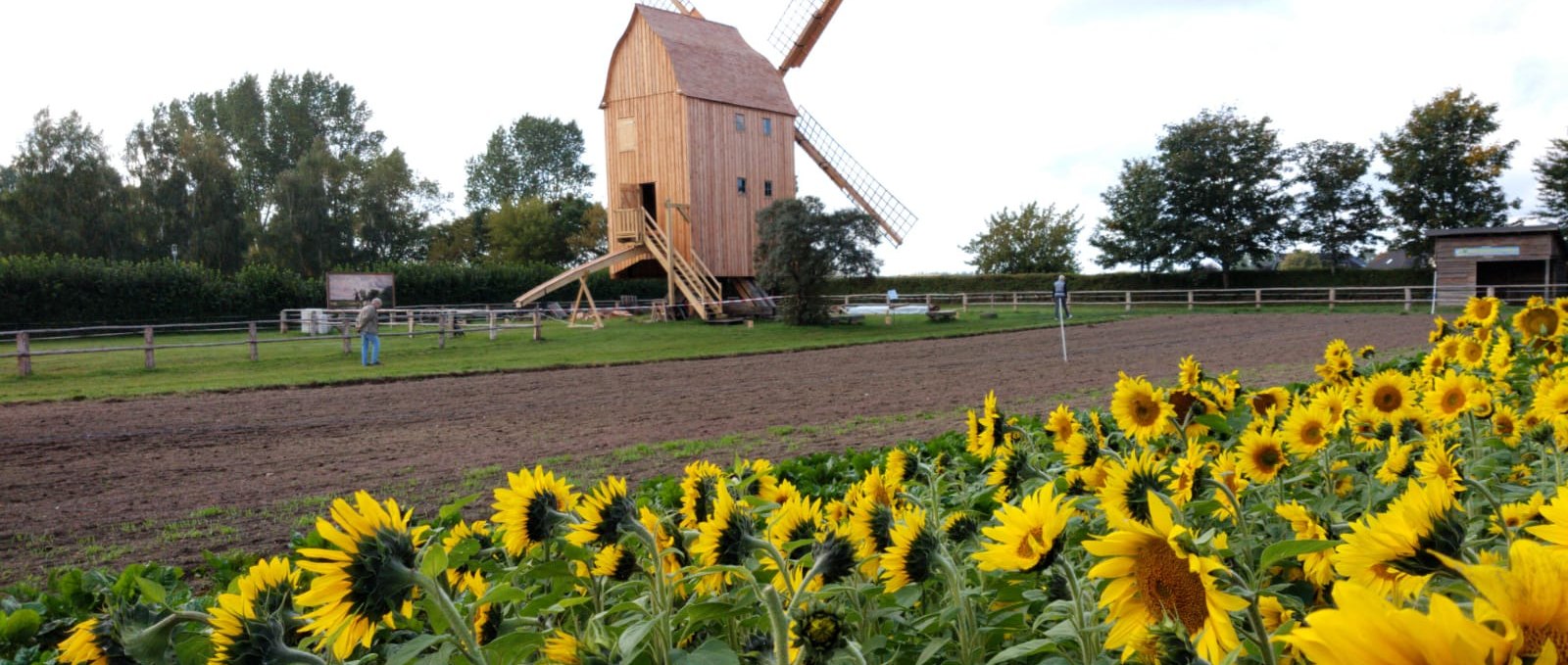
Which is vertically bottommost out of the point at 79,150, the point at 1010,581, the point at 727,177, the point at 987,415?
the point at 1010,581

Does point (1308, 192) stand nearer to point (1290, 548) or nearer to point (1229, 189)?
point (1229, 189)

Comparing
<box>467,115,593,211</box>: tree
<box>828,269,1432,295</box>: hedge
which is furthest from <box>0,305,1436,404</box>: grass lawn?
<box>467,115,593,211</box>: tree

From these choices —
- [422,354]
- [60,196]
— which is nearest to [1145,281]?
[422,354]

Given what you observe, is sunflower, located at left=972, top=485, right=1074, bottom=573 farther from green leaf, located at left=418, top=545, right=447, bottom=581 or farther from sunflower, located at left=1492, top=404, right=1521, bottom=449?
sunflower, located at left=1492, top=404, right=1521, bottom=449

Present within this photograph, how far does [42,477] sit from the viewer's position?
7410mm

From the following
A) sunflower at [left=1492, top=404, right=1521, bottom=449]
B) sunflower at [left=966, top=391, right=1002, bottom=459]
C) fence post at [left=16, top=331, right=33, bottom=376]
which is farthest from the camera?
fence post at [left=16, top=331, right=33, bottom=376]

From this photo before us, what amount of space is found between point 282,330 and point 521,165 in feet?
120

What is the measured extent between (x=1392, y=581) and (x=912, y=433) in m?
6.92

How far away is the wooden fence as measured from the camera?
55.0 ft

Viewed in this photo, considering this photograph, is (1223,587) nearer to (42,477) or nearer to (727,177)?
(42,477)

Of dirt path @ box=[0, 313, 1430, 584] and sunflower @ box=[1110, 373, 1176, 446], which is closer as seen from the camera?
sunflower @ box=[1110, 373, 1176, 446]

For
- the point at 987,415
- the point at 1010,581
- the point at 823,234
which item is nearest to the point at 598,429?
the point at 987,415

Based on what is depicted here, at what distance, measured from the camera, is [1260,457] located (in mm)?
2271

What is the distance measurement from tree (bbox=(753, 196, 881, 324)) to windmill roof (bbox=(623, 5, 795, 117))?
4427mm
